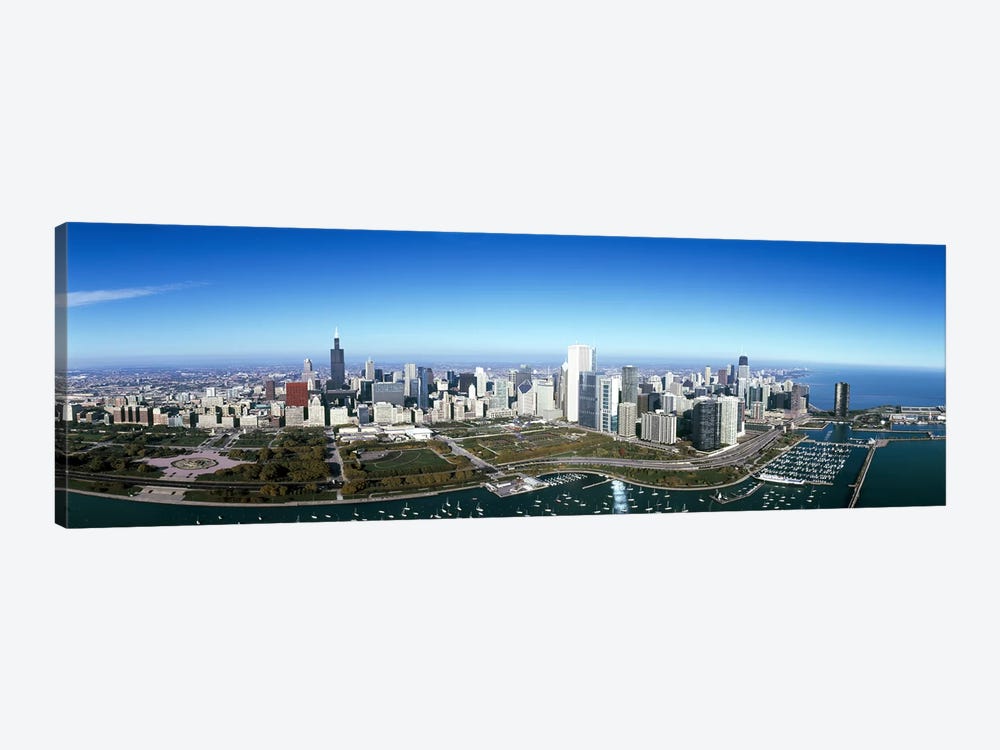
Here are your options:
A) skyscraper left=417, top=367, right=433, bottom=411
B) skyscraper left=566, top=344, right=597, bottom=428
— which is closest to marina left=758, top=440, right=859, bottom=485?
skyscraper left=566, top=344, right=597, bottom=428

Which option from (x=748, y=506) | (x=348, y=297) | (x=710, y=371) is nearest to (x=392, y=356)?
(x=348, y=297)

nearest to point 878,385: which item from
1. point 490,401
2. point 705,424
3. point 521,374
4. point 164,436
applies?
point 705,424

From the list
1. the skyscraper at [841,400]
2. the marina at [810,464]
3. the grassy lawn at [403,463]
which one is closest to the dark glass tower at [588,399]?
the grassy lawn at [403,463]

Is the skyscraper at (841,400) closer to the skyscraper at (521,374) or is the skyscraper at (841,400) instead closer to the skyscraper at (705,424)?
the skyscraper at (705,424)

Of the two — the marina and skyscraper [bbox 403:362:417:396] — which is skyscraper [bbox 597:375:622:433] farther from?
skyscraper [bbox 403:362:417:396]

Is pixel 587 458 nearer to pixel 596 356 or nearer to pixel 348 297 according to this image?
pixel 596 356

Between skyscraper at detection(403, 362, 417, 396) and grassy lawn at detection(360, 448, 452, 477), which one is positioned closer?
grassy lawn at detection(360, 448, 452, 477)
